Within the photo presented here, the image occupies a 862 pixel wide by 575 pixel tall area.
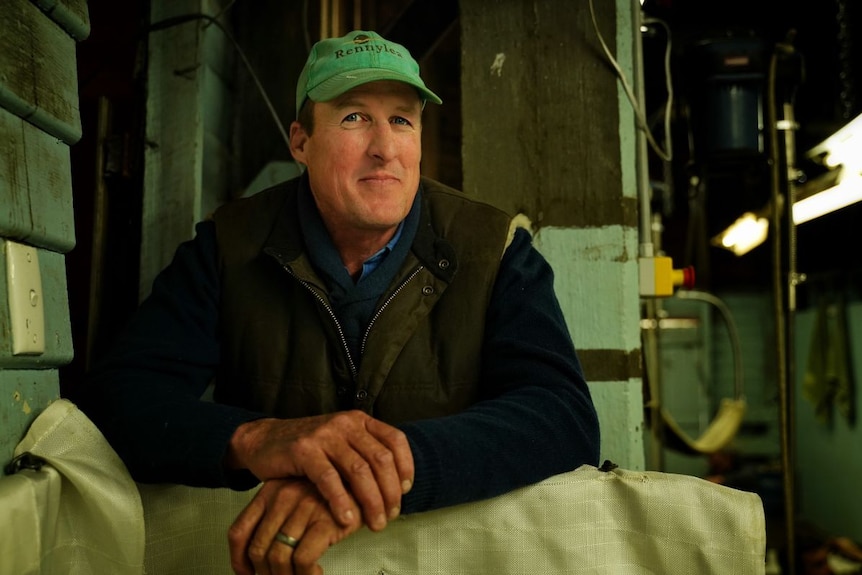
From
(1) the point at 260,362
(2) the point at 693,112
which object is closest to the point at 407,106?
(1) the point at 260,362

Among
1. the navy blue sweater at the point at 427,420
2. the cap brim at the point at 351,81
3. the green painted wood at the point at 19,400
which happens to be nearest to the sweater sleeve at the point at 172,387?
the navy blue sweater at the point at 427,420

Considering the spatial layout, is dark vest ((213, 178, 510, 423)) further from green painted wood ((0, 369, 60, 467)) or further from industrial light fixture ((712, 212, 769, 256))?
industrial light fixture ((712, 212, 769, 256))

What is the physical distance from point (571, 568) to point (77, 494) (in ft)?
2.93

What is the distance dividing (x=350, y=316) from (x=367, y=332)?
0.19 feet

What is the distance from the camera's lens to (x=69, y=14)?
4.61ft

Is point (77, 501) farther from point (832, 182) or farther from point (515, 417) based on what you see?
point (832, 182)

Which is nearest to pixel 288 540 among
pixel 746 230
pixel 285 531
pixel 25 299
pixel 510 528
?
pixel 285 531

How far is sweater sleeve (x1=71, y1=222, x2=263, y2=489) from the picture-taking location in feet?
4.20

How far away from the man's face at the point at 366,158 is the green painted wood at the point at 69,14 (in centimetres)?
54

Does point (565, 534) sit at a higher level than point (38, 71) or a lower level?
lower

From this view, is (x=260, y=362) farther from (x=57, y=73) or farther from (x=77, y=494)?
(x=57, y=73)

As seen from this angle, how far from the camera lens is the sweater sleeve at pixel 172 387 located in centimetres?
128

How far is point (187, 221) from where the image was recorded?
7.07ft

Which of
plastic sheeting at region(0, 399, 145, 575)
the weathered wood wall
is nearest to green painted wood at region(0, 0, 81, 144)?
the weathered wood wall
